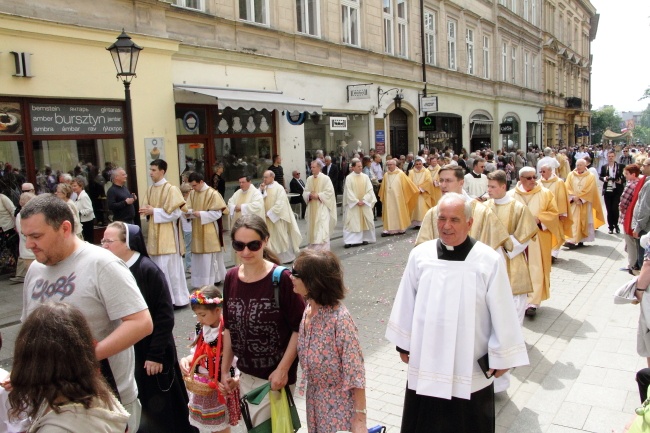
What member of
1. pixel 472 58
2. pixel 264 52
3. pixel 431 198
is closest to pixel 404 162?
pixel 431 198

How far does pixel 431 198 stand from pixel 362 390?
484 inches

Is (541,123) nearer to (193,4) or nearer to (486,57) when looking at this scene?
(486,57)

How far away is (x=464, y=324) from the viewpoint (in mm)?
3041

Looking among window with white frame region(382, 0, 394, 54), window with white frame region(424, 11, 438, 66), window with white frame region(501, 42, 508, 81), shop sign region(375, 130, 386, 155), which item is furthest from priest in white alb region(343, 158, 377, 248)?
window with white frame region(501, 42, 508, 81)

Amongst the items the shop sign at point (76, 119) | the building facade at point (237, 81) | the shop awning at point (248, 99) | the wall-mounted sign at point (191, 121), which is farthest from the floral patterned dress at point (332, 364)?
the wall-mounted sign at point (191, 121)

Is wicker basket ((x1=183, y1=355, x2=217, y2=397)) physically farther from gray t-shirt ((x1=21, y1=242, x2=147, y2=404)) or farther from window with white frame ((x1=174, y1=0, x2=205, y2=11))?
window with white frame ((x1=174, y1=0, x2=205, y2=11))

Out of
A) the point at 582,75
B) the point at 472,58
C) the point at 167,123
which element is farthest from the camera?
the point at 582,75

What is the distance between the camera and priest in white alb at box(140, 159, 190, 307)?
7.45 metres

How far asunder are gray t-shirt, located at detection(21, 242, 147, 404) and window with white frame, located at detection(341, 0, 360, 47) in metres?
16.2

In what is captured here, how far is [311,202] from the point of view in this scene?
10.9 metres

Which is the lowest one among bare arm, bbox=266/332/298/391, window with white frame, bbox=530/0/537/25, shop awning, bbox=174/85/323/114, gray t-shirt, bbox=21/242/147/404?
bare arm, bbox=266/332/298/391

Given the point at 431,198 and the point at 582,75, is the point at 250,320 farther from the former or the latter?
the point at 582,75

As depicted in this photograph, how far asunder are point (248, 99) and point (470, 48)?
17998mm

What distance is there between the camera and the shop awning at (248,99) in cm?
1222
